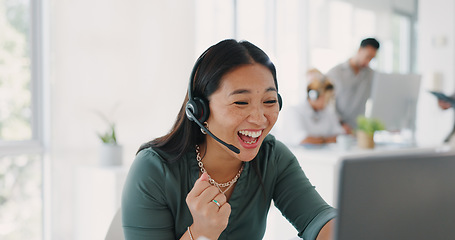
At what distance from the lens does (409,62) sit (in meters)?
5.66

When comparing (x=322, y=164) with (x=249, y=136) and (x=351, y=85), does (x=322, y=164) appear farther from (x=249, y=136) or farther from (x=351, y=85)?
(x=351, y=85)

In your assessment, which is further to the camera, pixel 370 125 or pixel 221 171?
pixel 370 125

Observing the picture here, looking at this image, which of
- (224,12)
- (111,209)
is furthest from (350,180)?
(224,12)

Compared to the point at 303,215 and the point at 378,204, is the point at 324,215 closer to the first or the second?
the point at 303,215

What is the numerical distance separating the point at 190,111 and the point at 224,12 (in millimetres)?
3319

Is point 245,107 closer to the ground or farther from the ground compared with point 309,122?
farther from the ground

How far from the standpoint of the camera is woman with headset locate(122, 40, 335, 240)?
1.00 meters

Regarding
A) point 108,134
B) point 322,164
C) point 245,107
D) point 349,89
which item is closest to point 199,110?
point 245,107

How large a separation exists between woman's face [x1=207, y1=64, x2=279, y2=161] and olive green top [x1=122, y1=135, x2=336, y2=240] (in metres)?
0.15

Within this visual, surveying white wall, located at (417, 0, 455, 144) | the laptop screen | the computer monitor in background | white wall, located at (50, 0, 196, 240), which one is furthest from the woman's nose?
white wall, located at (417, 0, 455, 144)

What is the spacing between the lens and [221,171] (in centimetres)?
118

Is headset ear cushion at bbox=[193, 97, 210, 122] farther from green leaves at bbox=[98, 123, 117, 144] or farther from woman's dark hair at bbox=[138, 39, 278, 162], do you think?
green leaves at bbox=[98, 123, 117, 144]

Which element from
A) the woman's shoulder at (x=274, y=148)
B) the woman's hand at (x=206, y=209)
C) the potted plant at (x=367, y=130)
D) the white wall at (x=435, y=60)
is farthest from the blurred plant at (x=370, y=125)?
the white wall at (x=435, y=60)

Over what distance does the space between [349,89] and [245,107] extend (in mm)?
2924
